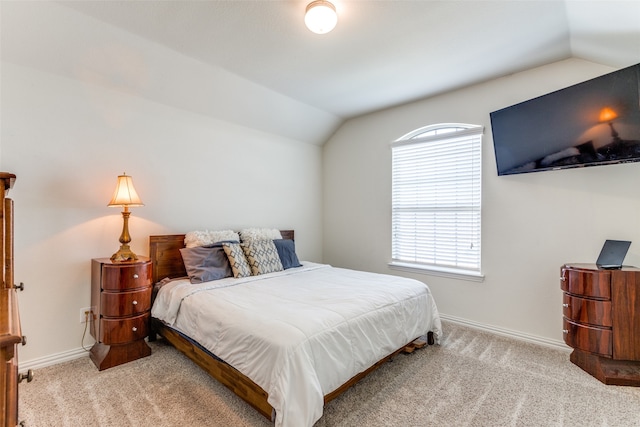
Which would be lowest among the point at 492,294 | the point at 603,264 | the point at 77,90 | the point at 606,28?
the point at 492,294

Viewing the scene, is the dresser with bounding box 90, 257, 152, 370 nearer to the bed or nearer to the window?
the bed

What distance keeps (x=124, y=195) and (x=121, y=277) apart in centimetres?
69

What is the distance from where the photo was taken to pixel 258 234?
12.1 ft

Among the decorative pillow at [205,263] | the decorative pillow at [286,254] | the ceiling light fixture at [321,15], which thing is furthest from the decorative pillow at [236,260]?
the ceiling light fixture at [321,15]

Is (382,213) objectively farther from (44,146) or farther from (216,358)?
(44,146)

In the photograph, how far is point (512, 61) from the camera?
280cm

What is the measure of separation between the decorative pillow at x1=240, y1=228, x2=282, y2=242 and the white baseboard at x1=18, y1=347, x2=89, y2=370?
68.9 inches

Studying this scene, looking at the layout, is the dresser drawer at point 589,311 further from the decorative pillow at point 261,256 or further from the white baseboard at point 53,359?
the white baseboard at point 53,359

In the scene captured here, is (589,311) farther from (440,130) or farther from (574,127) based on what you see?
(440,130)

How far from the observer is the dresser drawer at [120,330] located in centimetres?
240

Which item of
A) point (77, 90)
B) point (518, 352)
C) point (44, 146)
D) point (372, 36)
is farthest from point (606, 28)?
point (44, 146)

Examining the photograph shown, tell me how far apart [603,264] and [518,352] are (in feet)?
3.33

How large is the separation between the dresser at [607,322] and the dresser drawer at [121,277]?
3.52 meters

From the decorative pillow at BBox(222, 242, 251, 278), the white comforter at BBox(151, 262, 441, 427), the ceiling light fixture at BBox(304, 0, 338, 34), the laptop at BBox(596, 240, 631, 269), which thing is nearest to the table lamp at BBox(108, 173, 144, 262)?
the white comforter at BBox(151, 262, 441, 427)
